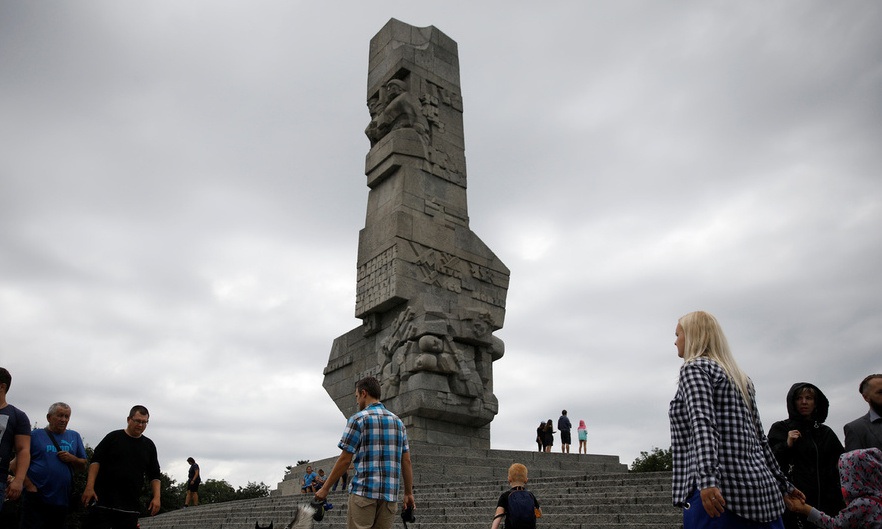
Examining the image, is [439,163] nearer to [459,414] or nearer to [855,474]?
[459,414]

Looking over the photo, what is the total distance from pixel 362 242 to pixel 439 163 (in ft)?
8.25

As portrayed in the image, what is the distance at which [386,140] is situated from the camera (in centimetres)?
1658

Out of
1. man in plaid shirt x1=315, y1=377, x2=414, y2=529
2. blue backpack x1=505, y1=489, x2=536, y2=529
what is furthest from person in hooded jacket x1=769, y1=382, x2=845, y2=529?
man in plaid shirt x1=315, y1=377, x2=414, y2=529

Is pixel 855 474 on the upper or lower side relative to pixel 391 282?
lower

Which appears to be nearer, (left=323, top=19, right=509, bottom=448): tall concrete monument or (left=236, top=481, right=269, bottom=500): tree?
(left=323, top=19, right=509, bottom=448): tall concrete monument

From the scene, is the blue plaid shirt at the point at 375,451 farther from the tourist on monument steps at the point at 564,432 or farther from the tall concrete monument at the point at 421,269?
the tourist on monument steps at the point at 564,432

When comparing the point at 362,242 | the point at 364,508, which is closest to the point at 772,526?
the point at 364,508

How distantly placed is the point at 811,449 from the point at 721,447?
5.29 ft

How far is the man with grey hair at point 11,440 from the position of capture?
14.9 ft

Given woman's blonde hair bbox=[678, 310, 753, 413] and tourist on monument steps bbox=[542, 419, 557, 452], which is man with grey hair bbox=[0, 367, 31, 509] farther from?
tourist on monument steps bbox=[542, 419, 557, 452]

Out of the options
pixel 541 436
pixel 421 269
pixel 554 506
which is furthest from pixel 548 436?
pixel 554 506

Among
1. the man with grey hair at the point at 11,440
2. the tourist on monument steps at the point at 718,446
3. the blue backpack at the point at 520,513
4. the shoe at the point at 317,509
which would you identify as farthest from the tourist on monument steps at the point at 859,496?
the man with grey hair at the point at 11,440

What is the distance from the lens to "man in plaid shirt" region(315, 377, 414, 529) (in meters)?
4.27

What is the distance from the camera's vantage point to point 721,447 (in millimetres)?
2885
